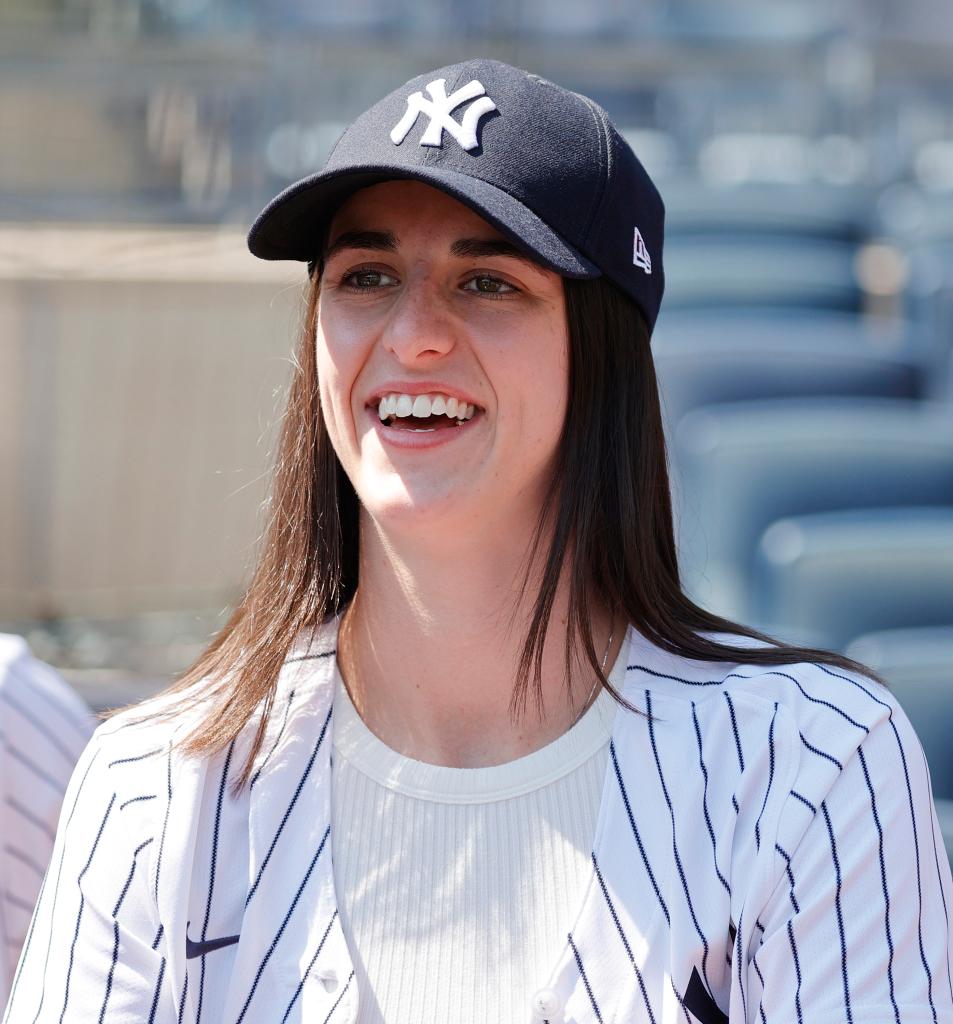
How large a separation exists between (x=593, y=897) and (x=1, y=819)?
75 cm

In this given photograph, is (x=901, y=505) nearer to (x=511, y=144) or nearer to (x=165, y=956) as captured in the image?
(x=511, y=144)

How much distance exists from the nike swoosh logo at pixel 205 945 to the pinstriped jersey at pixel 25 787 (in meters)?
0.43

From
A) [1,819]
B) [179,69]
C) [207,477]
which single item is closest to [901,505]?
[207,477]

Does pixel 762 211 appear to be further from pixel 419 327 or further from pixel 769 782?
pixel 769 782

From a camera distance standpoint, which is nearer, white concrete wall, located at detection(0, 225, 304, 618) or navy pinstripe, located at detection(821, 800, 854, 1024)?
navy pinstripe, located at detection(821, 800, 854, 1024)

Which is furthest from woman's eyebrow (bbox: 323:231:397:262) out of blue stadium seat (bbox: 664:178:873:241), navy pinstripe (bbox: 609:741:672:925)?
blue stadium seat (bbox: 664:178:873:241)

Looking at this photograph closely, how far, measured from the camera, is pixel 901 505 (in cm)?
303

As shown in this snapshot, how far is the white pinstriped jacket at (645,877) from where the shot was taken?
1265mm

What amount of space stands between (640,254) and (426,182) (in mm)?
243

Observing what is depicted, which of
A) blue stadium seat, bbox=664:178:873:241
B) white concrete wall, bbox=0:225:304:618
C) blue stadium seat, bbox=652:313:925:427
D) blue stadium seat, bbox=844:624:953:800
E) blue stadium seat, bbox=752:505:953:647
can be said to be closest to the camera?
blue stadium seat, bbox=844:624:953:800

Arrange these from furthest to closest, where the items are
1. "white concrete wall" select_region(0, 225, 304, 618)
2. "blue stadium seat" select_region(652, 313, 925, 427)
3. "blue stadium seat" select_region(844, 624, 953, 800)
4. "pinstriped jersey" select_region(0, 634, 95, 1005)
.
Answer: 1. "white concrete wall" select_region(0, 225, 304, 618)
2. "blue stadium seat" select_region(652, 313, 925, 427)
3. "blue stadium seat" select_region(844, 624, 953, 800)
4. "pinstriped jersey" select_region(0, 634, 95, 1005)

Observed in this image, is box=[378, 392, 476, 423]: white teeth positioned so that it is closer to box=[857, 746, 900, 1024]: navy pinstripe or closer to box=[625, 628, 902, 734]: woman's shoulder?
box=[625, 628, 902, 734]: woman's shoulder

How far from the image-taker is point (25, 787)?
1735mm

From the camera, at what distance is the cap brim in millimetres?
1335
